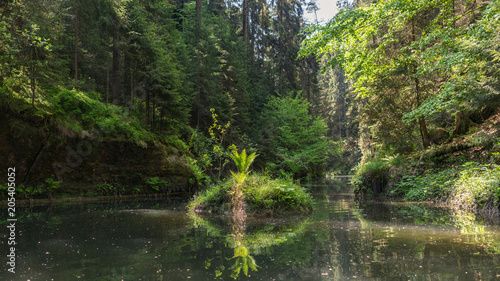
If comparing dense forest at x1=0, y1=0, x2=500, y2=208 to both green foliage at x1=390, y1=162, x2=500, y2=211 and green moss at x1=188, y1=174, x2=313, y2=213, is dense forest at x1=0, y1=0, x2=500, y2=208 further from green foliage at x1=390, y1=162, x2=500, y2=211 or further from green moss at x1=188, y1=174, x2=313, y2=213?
green moss at x1=188, y1=174, x2=313, y2=213

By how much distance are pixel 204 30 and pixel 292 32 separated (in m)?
15.7

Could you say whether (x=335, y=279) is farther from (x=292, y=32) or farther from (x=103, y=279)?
(x=292, y=32)

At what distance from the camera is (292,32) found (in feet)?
121

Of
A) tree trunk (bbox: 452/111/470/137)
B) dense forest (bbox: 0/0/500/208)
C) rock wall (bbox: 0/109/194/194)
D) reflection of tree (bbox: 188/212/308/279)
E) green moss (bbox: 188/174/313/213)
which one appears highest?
dense forest (bbox: 0/0/500/208)

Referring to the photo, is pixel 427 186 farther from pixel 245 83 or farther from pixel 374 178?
pixel 245 83

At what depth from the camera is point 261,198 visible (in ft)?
28.4

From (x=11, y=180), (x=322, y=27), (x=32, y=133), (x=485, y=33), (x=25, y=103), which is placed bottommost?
(x=11, y=180)

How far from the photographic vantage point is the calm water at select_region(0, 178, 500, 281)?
11.6 feet

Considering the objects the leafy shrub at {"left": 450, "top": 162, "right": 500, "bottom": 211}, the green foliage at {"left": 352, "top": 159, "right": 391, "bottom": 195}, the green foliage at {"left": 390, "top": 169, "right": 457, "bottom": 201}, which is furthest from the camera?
the green foliage at {"left": 352, "top": 159, "right": 391, "bottom": 195}

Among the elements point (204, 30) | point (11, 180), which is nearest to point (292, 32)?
point (204, 30)

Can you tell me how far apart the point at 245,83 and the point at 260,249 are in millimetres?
23561

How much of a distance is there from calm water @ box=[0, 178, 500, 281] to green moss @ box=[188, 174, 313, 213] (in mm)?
1188

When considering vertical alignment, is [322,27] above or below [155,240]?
above

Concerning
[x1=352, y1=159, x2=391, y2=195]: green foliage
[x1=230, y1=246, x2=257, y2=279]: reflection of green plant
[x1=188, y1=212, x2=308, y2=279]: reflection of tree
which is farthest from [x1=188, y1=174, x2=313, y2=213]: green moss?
[x1=352, y1=159, x2=391, y2=195]: green foliage
